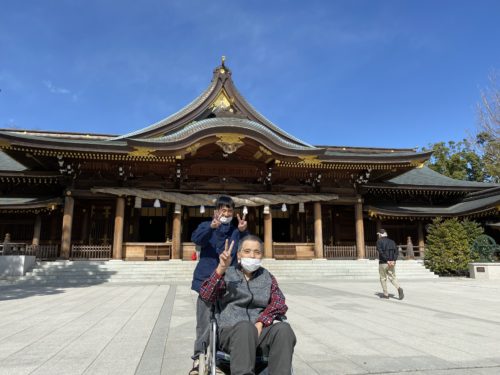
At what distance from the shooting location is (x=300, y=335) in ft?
15.5

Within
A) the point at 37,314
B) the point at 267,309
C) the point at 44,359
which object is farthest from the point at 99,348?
the point at 37,314

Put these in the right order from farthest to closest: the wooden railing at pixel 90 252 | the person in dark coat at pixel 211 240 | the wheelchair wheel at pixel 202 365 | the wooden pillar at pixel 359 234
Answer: the wooden pillar at pixel 359 234 < the wooden railing at pixel 90 252 < the person in dark coat at pixel 211 240 < the wheelchair wheel at pixel 202 365

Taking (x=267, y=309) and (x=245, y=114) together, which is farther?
(x=245, y=114)

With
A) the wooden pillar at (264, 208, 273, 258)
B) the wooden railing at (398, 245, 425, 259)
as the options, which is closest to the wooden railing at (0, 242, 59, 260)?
the wooden pillar at (264, 208, 273, 258)

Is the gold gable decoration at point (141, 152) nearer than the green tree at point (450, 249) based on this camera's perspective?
Yes

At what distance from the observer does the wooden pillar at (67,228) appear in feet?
47.2

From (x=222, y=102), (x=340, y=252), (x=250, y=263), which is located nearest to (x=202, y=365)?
(x=250, y=263)

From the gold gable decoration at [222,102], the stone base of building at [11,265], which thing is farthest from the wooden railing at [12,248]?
the gold gable decoration at [222,102]

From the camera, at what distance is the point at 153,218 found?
18.8m

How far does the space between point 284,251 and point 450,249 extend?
739 cm

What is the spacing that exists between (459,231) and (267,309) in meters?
15.2

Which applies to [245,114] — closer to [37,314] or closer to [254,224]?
[254,224]

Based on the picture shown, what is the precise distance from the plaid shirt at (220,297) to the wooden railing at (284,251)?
13797mm

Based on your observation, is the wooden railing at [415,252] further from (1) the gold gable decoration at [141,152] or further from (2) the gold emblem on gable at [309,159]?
(1) the gold gable decoration at [141,152]
